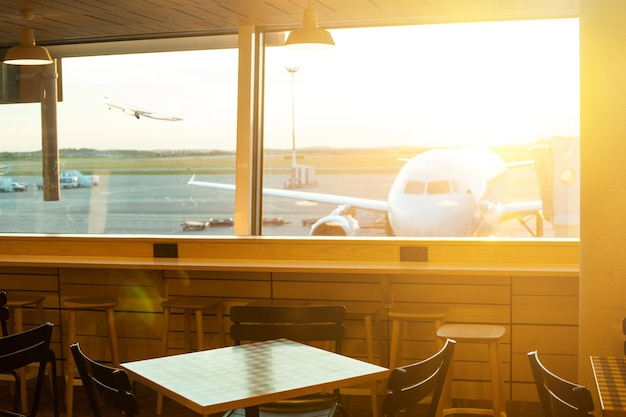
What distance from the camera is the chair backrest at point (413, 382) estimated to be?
262cm

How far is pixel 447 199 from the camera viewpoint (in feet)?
24.2

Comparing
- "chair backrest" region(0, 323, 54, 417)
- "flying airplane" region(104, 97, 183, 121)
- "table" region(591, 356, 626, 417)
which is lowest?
"chair backrest" region(0, 323, 54, 417)

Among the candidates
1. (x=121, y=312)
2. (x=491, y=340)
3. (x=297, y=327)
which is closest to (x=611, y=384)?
(x=297, y=327)

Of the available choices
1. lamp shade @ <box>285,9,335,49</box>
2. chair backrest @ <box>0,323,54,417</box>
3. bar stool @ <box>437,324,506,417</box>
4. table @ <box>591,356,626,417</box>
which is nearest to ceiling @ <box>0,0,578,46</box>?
lamp shade @ <box>285,9,335,49</box>

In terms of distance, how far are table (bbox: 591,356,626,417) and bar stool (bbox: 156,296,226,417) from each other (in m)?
2.77

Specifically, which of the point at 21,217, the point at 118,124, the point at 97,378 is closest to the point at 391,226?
the point at 118,124

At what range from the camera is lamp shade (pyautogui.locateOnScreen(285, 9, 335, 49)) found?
4.68 metres

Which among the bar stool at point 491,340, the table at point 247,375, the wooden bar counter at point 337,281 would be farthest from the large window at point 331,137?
the table at point 247,375

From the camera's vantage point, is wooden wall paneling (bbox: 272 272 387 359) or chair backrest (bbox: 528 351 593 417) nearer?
chair backrest (bbox: 528 351 593 417)

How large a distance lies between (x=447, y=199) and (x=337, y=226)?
134cm

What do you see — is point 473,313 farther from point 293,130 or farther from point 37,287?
point 37,287

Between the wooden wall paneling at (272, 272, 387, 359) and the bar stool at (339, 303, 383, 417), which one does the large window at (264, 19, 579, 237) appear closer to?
the wooden wall paneling at (272, 272, 387, 359)

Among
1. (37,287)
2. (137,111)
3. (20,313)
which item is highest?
(137,111)

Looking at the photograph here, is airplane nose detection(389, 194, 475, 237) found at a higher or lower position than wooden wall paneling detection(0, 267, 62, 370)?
higher
